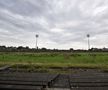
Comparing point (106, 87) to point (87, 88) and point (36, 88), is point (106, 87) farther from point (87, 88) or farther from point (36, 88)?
point (36, 88)

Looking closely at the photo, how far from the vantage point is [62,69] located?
24766 millimetres

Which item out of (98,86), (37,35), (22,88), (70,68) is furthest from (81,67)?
(37,35)

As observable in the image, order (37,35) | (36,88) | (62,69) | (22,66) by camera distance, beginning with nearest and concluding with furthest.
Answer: (36,88) < (62,69) < (22,66) < (37,35)

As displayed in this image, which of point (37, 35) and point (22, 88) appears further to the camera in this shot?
point (37, 35)

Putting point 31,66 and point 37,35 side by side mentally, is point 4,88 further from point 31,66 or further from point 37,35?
point 37,35

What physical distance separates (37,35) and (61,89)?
3168 inches

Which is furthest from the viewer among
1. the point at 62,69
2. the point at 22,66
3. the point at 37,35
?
the point at 37,35

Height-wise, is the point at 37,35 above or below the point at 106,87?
above

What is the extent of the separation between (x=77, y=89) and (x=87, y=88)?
2.05 feet

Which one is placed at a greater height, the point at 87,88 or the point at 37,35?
the point at 37,35

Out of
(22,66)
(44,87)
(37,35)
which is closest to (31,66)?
(22,66)

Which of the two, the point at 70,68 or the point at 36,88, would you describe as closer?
the point at 36,88

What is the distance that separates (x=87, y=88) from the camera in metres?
11.1

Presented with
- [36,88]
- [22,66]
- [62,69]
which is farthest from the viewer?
[22,66]
